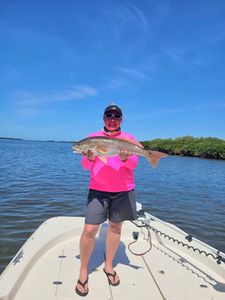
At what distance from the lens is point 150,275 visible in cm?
438

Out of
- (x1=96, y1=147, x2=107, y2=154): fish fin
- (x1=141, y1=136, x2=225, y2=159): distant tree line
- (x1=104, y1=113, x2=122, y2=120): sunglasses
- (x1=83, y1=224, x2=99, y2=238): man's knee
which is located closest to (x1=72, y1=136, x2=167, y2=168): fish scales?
(x1=96, y1=147, x2=107, y2=154): fish fin

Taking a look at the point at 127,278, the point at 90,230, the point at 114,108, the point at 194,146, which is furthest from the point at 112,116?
the point at 194,146

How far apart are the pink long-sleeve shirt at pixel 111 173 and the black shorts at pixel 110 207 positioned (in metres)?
0.08

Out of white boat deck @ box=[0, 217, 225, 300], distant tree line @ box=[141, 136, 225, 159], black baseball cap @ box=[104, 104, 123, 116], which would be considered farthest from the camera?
distant tree line @ box=[141, 136, 225, 159]

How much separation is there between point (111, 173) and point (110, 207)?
0.45m

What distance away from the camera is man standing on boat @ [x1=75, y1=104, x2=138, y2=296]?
4.00m

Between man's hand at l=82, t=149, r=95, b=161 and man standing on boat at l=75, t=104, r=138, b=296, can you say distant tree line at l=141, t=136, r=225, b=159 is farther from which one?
man's hand at l=82, t=149, r=95, b=161

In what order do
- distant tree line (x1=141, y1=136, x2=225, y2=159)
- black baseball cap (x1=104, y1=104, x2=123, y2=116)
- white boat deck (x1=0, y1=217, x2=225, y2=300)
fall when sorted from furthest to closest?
distant tree line (x1=141, y1=136, x2=225, y2=159)
black baseball cap (x1=104, y1=104, x2=123, y2=116)
white boat deck (x1=0, y1=217, x2=225, y2=300)

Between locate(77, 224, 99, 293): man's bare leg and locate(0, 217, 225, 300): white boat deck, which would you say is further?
locate(77, 224, 99, 293): man's bare leg

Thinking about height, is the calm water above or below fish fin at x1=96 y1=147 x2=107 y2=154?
below

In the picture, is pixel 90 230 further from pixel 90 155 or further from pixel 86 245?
pixel 90 155

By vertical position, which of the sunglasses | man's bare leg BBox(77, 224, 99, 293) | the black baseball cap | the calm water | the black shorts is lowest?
the calm water

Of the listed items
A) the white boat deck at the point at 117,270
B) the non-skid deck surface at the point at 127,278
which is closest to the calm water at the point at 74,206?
the white boat deck at the point at 117,270

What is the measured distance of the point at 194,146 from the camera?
65375 millimetres
